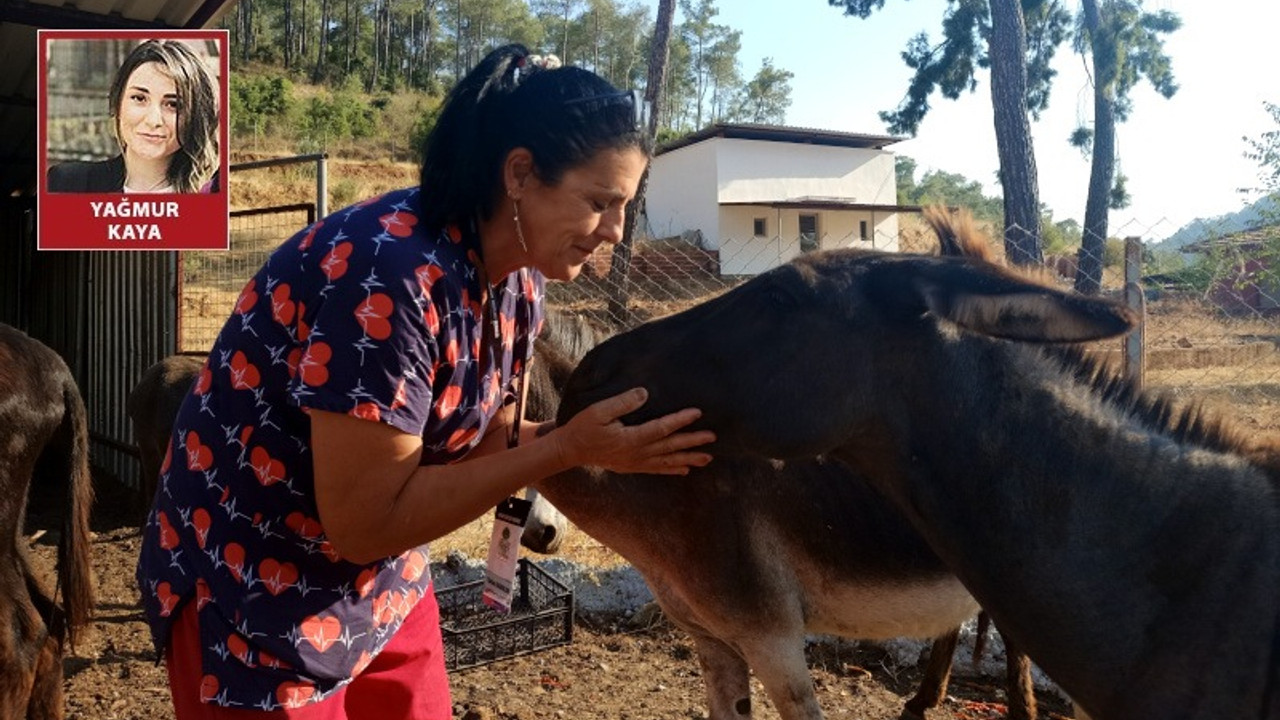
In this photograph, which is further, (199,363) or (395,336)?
(199,363)

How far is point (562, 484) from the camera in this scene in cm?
383

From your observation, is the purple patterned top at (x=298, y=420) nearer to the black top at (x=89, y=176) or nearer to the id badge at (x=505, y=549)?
the id badge at (x=505, y=549)

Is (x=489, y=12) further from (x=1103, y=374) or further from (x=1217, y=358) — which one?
(x=1103, y=374)

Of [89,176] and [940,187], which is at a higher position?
[940,187]

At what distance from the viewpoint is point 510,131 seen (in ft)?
5.82

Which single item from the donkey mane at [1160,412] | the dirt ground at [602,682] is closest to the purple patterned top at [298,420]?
the donkey mane at [1160,412]

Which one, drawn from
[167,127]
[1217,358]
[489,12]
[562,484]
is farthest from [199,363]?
[489,12]

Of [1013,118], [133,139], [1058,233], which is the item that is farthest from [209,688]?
[1058,233]

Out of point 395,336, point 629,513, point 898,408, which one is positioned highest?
point 395,336

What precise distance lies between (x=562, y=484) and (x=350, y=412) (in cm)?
234

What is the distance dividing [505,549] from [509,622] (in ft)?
10.2

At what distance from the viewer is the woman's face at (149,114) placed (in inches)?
327

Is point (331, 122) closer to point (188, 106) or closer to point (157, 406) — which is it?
point (188, 106)

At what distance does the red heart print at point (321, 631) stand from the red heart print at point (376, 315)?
608 mm
